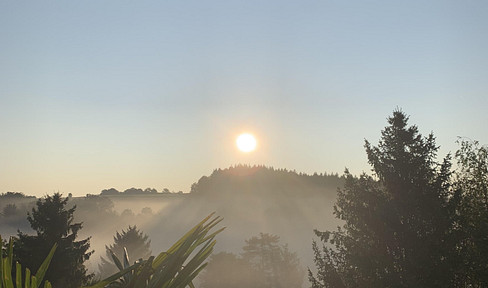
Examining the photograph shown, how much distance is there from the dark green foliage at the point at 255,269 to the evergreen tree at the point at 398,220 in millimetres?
34105

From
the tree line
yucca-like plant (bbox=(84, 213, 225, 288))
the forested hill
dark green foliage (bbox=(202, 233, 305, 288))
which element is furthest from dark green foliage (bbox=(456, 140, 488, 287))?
the forested hill

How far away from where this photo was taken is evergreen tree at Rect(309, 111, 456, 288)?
15273 mm

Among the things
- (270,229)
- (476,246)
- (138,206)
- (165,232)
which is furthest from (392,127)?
(138,206)

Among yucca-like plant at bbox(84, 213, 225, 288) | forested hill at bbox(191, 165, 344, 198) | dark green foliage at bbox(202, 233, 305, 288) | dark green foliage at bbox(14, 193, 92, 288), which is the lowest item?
yucca-like plant at bbox(84, 213, 225, 288)

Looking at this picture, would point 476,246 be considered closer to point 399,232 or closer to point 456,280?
point 456,280

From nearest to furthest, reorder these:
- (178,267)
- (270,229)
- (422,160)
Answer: (178,267)
(422,160)
(270,229)

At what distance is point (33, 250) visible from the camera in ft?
57.5

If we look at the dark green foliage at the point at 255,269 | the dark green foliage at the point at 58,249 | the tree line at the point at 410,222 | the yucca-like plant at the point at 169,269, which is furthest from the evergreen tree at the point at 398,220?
the dark green foliage at the point at 255,269

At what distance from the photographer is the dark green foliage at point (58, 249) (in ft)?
56.4

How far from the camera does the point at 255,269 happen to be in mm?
55938

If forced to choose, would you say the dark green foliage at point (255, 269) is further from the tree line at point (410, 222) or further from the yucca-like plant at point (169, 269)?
the yucca-like plant at point (169, 269)

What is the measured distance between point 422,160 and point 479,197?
3689 mm

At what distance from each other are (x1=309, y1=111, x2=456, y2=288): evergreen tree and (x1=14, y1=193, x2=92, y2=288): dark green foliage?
1189cm

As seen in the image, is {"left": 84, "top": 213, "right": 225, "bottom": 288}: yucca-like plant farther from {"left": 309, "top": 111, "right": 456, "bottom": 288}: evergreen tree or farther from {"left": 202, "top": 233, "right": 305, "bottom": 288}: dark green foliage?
{"left": 202, "top": 233, "right": 305, "bottom": 288}: dark green foliage
